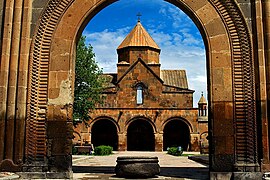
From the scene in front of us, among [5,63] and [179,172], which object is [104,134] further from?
[5,63]

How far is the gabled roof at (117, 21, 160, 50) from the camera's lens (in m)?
40.6

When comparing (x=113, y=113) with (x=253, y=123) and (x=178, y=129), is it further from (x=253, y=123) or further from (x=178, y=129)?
(x=253, y=123)

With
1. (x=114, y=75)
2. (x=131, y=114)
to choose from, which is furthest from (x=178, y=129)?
(x=114, y=75)

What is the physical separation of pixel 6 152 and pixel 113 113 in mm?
28850

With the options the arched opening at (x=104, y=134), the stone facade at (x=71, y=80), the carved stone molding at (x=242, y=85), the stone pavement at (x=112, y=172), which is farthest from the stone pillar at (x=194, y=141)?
the carved stone molding at (x=242, y=85)

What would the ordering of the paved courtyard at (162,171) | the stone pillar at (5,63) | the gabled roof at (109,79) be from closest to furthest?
the stone pillar at (5,63), the paved courtyard at (162,171), the gabled roof at (109,79)

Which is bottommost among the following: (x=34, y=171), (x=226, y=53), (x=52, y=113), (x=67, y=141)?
(x=34, y=171)

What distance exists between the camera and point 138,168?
8.89m

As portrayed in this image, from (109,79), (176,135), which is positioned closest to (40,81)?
(176,135)

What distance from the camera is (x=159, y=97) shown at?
1499 inches

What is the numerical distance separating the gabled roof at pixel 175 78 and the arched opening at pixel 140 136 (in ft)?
21.9

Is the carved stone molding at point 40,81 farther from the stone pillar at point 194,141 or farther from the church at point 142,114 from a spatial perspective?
the stone pillar at point 194,141

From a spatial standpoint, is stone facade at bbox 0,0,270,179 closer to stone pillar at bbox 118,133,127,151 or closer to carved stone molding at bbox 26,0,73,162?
carved stone molding at bbox 26,0,73,162

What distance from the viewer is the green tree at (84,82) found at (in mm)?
27702
